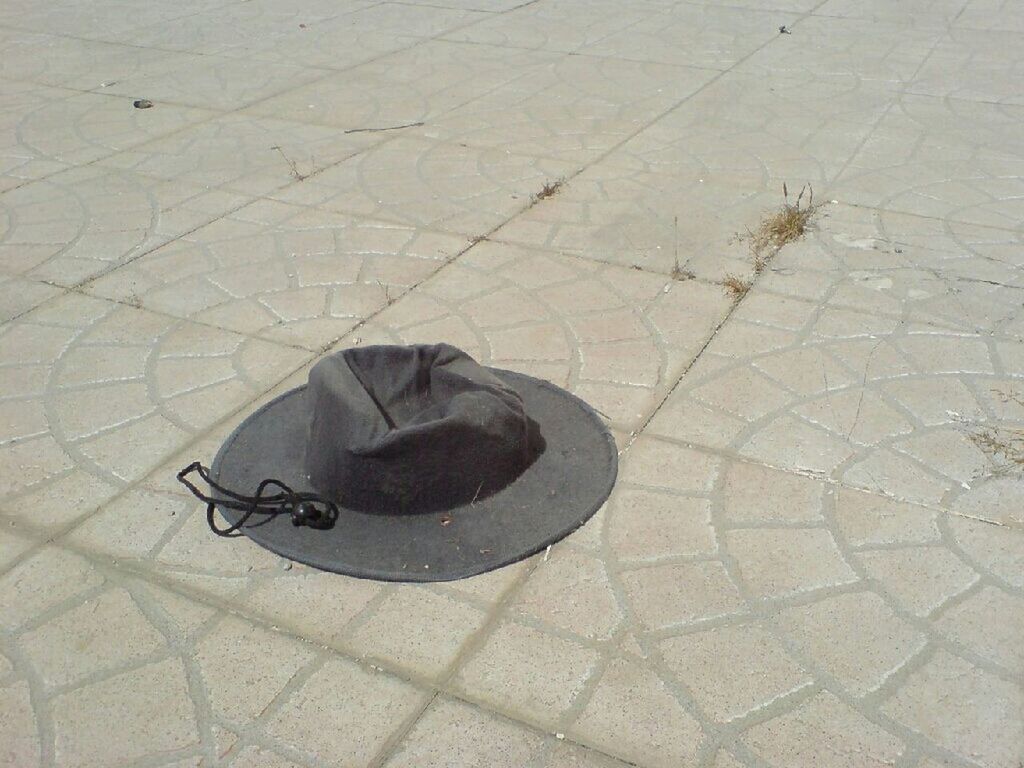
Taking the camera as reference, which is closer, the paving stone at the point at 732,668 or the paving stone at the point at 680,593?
the paving stone at the point at 732,668

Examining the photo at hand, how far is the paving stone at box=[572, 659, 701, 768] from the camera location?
2.02 meters

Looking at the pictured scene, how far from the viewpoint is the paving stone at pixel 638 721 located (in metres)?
2.02

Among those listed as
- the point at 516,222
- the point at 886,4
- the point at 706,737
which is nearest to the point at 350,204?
the point at 516,222

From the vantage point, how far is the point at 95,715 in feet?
6.98

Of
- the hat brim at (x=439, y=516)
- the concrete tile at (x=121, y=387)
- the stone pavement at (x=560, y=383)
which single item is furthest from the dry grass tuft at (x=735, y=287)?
the concrete tile at (x=121, y=387)

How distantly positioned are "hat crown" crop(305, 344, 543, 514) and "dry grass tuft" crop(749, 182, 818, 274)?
1715 mm

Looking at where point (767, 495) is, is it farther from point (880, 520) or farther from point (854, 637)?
point (854, 637)

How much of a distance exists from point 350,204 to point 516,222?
813 mm

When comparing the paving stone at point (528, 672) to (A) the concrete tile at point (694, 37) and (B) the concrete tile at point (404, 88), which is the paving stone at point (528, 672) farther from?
(A) the concrete tile at point (694, 37)

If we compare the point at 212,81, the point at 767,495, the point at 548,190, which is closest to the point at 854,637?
the point at 767,495

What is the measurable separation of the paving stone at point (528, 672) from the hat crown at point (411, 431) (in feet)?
A: 1.52

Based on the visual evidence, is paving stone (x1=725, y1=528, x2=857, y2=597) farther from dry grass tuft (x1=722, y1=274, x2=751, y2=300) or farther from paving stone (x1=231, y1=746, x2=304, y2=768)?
dry grass tuft (x1=722, y1=274, x2=751, y2=300)

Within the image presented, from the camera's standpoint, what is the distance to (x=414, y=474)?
2566 mm

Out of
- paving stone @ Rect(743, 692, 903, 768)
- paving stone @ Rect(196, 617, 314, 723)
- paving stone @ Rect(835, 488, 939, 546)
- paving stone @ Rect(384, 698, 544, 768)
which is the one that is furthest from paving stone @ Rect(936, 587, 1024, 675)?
paving stone @ Rect(196, 617, 314, 723)
